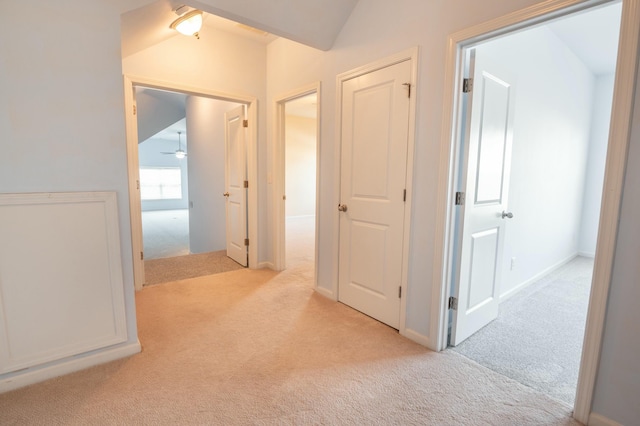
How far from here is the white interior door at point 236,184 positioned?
387cm

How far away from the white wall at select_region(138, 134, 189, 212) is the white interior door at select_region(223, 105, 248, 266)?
8145 millimetres

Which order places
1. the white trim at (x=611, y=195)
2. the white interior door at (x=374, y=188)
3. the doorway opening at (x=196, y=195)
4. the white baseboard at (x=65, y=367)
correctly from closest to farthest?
the white trim at (x=611, y=195), the white baseboard at (x=65, y=367), the white interior door at (x=374, y=188), the doorway opening at (x=196, y=195)

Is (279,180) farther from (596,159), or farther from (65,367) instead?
(596,159)

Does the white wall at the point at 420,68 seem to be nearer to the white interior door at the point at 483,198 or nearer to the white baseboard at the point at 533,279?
the white interior door at the point at 483,198

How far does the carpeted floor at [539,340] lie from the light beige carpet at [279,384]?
0.13 metres

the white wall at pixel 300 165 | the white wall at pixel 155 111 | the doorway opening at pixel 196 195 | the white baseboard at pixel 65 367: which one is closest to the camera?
the white baseboard at pixel 65 367

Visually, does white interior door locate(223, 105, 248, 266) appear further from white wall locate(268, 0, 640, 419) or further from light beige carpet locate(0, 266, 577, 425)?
light beige carpet locate(0, 266, 577, 425)

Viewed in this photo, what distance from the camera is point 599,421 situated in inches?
57.8

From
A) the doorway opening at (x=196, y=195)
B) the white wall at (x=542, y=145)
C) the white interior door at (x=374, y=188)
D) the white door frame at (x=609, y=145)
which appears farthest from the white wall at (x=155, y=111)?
the white wall at (x=542, y=145)


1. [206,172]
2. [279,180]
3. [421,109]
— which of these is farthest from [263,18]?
[206,172]

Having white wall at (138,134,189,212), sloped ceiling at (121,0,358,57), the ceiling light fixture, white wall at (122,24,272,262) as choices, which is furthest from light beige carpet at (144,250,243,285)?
white wall at (138,134,189,212)

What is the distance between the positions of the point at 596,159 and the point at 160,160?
1316 centimetres


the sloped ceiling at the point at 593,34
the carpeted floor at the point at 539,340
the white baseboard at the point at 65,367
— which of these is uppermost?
the sloped ceiling at the point at 593,34

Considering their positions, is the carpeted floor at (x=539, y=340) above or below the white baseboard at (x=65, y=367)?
below
